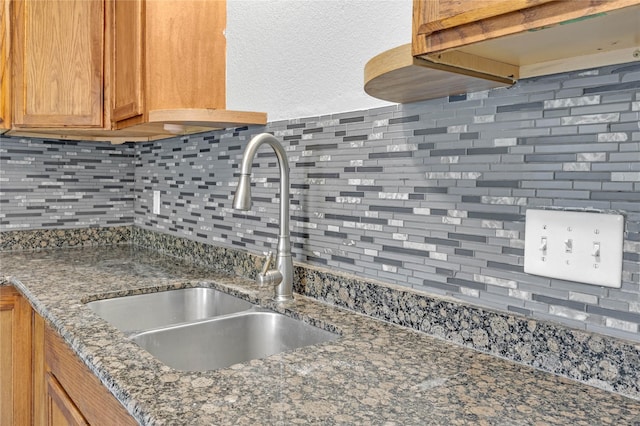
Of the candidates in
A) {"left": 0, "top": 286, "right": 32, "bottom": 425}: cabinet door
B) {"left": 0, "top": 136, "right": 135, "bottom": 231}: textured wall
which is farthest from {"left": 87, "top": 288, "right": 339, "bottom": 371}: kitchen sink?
{"left": 0, "top": 136, "right": 135, "bottom": 231}: textured wall

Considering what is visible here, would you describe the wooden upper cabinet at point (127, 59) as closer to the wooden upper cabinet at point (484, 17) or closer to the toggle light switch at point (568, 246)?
the wooden upper cabinet at point (484, 17)

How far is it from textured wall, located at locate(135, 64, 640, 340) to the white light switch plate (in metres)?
0.02

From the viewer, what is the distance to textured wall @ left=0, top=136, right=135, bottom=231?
87.6 inches

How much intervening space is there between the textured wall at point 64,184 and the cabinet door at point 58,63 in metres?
0.39

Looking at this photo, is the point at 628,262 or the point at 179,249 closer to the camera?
the point at 628,262

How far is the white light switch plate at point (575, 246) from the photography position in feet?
2.56

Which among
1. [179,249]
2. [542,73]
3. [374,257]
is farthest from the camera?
[179,249]

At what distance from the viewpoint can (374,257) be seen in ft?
4.02

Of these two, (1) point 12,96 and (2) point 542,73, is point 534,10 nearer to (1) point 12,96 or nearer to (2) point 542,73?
(2) point 542,73

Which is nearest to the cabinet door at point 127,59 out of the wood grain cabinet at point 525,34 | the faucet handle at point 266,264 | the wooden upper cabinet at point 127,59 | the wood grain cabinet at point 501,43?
the wooden upper cabinet at point 127,59

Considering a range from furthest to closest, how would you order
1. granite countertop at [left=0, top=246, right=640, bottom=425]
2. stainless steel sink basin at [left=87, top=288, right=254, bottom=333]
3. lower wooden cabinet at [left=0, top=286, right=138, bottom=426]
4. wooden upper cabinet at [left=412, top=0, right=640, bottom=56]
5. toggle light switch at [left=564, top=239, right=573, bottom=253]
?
lower wooden cabinet at [left=0, top=286, right=138, bottom=426] → stainless steel sink basin at [left=87, top=288, right=254, bottom=333] → toggle light switch at [left=564, top=239, right=573, bottom=253] → granite countertop at [left=0, top=246, right=640, bottom=425] → wooden upper cabinet at [left=412, top=0, right=640, bottom=56]

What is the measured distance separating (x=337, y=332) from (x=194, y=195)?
43.1 inches

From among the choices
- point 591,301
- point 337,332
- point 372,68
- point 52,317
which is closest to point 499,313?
point 591,301

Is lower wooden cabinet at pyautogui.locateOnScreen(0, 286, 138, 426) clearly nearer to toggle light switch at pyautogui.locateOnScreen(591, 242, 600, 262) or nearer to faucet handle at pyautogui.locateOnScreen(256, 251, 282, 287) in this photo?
faucet handle at pyautogui.locateOnScreen(256, 251, 282, 287)
